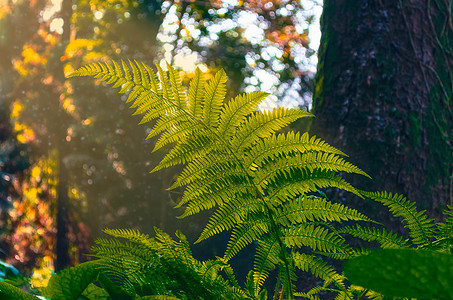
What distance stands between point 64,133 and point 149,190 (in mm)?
2989

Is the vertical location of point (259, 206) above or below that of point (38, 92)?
below

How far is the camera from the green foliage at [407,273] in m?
0.31

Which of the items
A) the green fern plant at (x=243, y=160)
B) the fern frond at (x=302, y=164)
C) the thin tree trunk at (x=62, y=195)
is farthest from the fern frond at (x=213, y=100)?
the thin tree trunk at (x=62, y=195)

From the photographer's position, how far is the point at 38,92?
8336 mm

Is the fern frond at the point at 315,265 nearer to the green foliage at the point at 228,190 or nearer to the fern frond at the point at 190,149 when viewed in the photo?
the green foliage at the point at 228,190

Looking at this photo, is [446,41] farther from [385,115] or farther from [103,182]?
[103,182]

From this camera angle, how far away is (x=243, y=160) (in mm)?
596

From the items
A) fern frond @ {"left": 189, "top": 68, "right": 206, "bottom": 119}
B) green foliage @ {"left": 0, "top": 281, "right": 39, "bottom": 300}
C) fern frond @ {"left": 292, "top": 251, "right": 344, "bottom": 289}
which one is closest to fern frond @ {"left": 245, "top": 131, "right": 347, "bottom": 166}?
fern frond @ {"left": 189, "top": 68, "right": 206, "bottom": 119}

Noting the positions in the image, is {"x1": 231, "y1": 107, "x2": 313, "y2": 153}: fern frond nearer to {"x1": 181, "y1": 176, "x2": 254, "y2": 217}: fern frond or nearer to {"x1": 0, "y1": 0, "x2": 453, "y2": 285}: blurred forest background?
{"x1": 181, "y1": 176, "x2": 254, "y2": 217}: fern frond

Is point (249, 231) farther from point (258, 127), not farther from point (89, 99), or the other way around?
point (89, 99)

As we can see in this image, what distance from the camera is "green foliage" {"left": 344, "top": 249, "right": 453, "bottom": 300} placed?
0.31m

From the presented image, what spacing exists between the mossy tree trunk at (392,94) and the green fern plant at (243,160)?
1157 millimetres

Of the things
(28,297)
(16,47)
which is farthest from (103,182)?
(28,297)

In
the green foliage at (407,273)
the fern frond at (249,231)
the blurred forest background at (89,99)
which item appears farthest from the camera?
the blurred forest background at (89,99)
